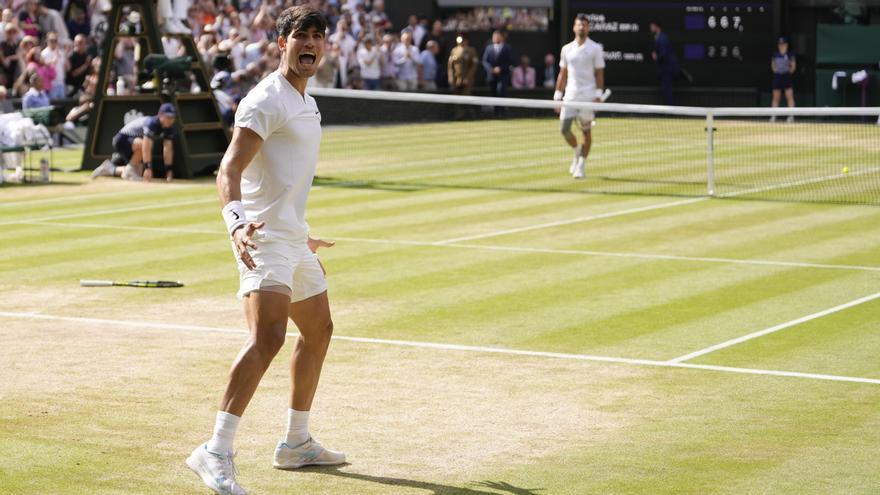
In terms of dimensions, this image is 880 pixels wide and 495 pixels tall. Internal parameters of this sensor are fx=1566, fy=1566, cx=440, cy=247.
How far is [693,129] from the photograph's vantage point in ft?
114

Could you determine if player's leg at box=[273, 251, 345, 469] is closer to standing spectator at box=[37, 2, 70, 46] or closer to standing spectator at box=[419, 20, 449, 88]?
standing spectator at box=[37, 2, 70, 46]

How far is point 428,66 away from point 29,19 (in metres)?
11.7

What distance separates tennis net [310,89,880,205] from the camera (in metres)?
23.5

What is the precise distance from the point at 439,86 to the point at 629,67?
5.52m

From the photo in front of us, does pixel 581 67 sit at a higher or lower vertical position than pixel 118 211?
higher

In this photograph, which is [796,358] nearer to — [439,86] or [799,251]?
[799,251]

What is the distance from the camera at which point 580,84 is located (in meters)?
25.0

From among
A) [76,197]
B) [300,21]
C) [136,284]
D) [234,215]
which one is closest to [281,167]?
[234,215]

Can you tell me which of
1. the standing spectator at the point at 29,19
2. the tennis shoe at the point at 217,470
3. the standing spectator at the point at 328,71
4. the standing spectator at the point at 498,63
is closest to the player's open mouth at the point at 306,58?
the tennis shoe at the point at 217,470

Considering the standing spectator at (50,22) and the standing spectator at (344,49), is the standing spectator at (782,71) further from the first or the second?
the standing spectator at (50,22)

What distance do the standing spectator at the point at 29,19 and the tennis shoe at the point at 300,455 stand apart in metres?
26.9

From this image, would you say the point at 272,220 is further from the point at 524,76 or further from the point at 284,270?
the point at 524,76

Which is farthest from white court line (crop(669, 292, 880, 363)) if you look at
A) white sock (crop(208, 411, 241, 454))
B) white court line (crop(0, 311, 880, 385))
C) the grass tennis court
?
white sock (crop(208, 411, 241, 454))

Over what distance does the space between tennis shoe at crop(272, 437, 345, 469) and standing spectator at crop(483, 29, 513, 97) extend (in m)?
33.2
